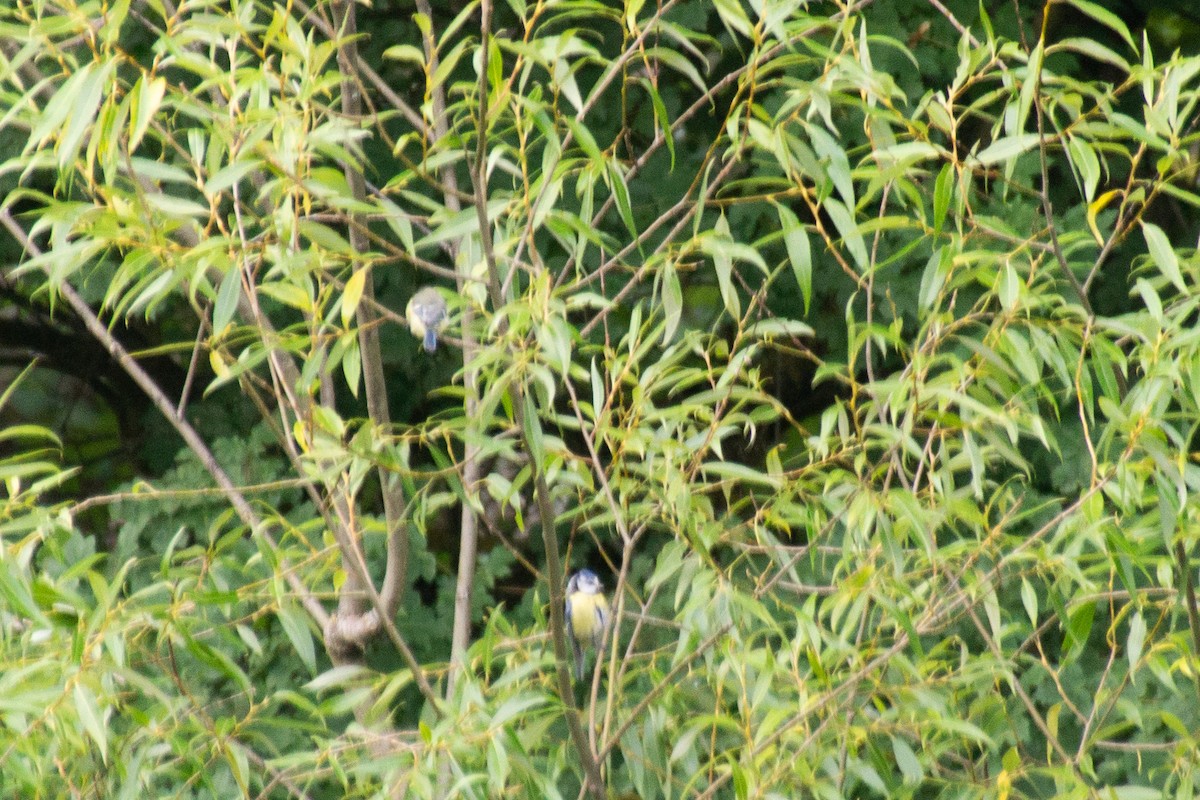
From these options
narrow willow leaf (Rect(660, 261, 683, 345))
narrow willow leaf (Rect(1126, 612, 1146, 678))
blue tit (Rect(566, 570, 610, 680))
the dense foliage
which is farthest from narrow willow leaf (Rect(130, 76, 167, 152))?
narrow willow leaf (Rect(1126, 612, 1146, 678))

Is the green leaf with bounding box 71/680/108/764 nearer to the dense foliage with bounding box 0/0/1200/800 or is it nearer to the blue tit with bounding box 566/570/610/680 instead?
the dense foliage with bounding box 0/0/1200/800

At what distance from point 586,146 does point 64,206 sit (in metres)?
0.58

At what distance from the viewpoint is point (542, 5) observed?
1529mm

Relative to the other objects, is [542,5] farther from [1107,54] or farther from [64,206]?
[1107,54]

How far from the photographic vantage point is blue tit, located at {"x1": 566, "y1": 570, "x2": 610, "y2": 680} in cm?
230

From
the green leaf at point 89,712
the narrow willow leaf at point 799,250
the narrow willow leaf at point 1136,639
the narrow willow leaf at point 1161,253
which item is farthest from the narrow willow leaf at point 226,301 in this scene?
the narrow willow leaf at point 1136,639

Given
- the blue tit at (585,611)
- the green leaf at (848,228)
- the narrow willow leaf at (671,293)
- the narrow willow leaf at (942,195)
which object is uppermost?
the narrow willow leaf at (942,195)

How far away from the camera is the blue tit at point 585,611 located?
7.55 ft

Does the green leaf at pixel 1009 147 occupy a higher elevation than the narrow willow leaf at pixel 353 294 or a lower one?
higher

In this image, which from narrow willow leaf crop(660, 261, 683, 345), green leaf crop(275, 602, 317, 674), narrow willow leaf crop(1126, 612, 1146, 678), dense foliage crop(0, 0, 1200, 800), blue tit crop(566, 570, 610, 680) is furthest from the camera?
blue tit crop(566, 570, 610, 680)

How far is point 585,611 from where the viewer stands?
234 centimetres

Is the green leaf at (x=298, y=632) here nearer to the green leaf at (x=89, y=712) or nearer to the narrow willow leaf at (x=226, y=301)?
the green leaf at (x=89, y=712)

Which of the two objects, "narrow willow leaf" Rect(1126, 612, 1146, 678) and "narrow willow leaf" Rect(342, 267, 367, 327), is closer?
"narrow willow leaf" Rect(342, 267, 367, 327)

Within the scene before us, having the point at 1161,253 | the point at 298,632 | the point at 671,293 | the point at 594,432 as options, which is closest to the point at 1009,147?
the point at 1161,253
